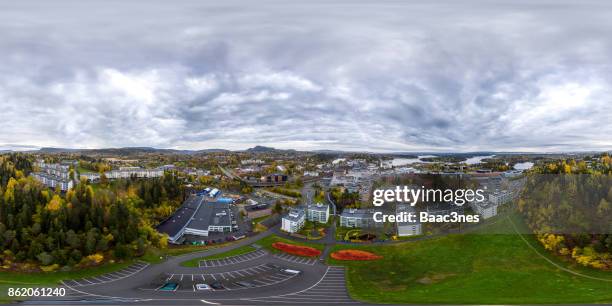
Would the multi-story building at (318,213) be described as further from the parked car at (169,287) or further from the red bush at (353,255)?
the parked car at (169,287)

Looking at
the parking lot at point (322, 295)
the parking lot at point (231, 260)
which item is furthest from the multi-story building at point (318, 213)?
the parking lot at point (322, 295)

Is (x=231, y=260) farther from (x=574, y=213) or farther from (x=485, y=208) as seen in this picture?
(x=574, y=213)

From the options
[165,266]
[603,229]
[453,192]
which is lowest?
[165,266]

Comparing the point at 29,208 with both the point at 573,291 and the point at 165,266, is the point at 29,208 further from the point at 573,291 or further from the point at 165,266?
the point at 573,291

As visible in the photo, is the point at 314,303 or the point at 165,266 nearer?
the point at 314,303

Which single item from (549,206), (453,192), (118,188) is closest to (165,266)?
(453,192)

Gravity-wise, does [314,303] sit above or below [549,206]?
below

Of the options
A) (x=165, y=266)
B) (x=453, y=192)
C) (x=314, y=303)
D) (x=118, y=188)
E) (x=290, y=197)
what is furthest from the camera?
(x=290, y=197)
